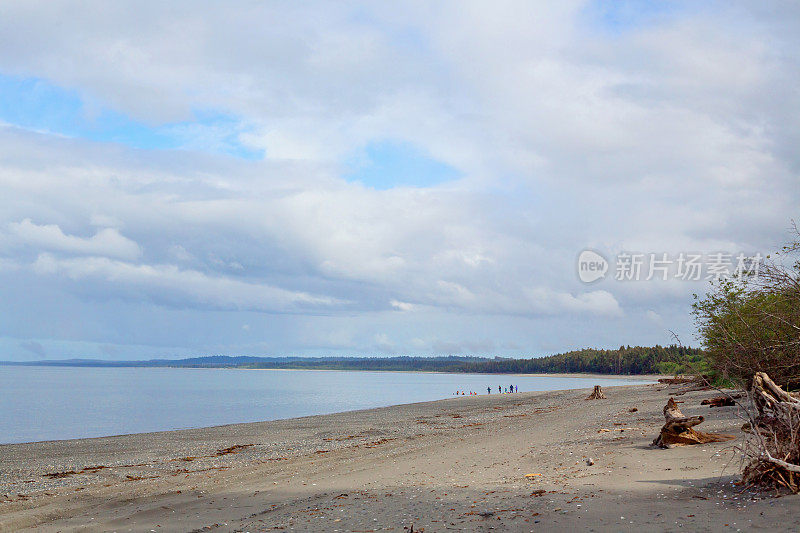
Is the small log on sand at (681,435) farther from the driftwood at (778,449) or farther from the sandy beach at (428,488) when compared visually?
the driftwood at (778,449)

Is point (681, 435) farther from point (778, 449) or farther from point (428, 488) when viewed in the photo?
point (428, 488)

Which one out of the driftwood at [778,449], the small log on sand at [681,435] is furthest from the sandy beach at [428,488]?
the small log on sand at [681,435]

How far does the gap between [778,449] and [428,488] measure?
6.56 metres

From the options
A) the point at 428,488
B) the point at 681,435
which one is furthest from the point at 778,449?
the point at 428,488

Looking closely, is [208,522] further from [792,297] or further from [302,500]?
[792,297]

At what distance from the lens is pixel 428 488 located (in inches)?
503

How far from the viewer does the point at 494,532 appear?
872 cm

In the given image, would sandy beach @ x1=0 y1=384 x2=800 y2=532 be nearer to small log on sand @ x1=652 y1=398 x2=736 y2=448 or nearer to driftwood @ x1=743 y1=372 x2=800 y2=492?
driftwood @ x1=743 y1=372 x2=800 y2=492

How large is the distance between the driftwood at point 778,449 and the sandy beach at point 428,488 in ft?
1.21

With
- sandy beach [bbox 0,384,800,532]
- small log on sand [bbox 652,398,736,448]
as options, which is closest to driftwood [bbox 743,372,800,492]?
sandy beach [bbox 0,384,800,532]

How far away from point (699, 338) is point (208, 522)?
96.4 ft

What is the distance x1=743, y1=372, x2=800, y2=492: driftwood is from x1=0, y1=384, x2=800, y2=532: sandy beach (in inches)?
14.5

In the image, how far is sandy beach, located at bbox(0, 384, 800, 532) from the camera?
9172mm

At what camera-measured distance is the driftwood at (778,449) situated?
8938mm
